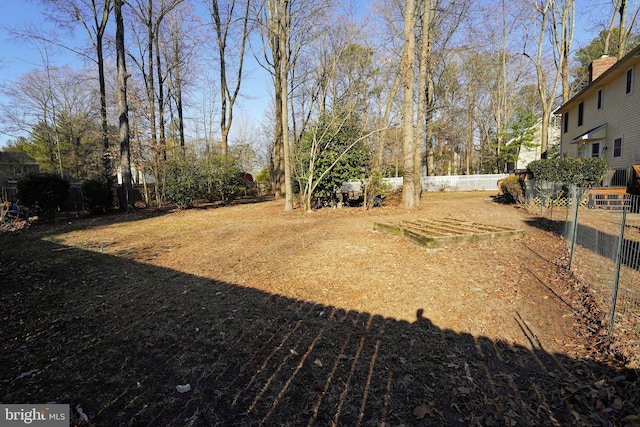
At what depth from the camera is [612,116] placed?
15.5 m

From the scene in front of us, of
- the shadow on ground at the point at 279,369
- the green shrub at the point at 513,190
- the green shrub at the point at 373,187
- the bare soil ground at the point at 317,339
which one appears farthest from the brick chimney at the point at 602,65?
the shadow on ground at the point at 279,369

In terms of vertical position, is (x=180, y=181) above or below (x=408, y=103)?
below

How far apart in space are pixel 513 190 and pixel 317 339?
13049 millimetres

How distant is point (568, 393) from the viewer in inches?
98.1

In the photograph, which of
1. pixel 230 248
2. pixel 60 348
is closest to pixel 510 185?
pixel 230 248

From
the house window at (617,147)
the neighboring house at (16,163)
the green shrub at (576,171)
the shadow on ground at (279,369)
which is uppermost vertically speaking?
the neighboring house at (16,163)

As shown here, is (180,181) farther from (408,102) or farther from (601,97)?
(601,97)

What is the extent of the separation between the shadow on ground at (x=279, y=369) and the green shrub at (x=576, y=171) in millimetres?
12134

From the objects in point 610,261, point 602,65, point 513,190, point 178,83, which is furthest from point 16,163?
point 602,65

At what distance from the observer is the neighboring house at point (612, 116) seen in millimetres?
13430

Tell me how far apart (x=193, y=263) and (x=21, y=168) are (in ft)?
137

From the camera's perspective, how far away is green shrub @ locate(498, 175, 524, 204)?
42.3 feet

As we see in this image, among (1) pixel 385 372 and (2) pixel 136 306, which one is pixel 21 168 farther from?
(1) pixel 385 372

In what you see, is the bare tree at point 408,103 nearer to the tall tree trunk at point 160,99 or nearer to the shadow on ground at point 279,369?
the shadow on ground at point 279,369
